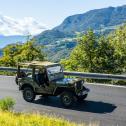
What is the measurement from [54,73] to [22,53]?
49563mm

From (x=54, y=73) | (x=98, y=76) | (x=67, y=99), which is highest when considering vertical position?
(x=54, y=73)

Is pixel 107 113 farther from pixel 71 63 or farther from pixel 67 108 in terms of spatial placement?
pixel 71 63

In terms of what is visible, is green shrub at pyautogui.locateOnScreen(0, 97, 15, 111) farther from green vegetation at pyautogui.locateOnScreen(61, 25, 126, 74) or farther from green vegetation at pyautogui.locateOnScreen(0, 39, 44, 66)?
green vegetation at pyautogui.locateOnScreen(0, 39, 44, 66)

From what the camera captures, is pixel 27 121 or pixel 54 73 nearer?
pixel 27 121

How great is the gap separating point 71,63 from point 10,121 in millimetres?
44373

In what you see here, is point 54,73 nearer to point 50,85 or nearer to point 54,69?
point 54,69

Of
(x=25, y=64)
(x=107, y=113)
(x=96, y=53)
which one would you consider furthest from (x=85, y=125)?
(x=96, y=53)

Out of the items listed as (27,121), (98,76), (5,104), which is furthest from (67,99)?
(98,76)

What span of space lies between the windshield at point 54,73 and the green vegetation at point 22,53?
42.5 m

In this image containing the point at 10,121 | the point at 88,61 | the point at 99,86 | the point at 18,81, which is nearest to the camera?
the point at 10,121

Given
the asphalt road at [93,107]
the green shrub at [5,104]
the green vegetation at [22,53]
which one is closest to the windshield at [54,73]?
the asphalt road at [93,107]

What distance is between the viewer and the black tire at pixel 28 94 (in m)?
16.6

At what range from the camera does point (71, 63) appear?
182 ft

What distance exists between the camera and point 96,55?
5322 centimetres
